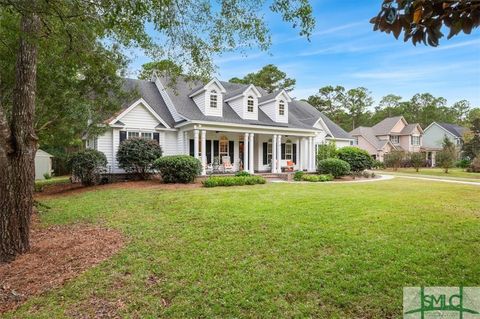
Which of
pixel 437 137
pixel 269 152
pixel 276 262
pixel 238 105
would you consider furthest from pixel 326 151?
pixel 437 137

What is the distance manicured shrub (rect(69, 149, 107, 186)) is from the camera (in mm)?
14664

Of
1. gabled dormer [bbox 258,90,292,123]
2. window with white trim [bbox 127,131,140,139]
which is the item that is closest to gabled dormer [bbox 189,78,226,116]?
gabled dormer [bbox 258,90,292,123]

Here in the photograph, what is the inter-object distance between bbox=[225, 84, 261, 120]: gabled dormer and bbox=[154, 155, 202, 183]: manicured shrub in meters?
7.26

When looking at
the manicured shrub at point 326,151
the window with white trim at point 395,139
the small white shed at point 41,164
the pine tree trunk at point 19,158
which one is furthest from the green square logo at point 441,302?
the window with white trim at point 395,139

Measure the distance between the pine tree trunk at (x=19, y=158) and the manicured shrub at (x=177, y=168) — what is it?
28.0 feet

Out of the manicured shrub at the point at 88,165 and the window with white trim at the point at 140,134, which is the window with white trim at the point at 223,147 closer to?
the window with white trim at the point at 140,134

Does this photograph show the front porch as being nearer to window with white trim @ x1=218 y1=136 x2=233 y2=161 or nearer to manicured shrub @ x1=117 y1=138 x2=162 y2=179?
window with white trim @ x1=218 y1=136 x2=233 y2=161

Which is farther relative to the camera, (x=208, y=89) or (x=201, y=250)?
(x=208, y=89)

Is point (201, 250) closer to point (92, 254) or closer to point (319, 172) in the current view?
point (92, 254)

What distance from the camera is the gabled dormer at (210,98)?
19.2m

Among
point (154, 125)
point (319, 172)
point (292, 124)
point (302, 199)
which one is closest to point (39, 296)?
point (302, 199)

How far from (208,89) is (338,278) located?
53.6 ft

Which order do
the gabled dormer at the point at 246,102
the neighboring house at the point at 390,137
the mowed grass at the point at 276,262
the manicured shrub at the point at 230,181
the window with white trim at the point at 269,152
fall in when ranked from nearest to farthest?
the mowed grass at the point at 276,262 < the manicured shrub at the point at 230,181 < the gabled dormer at the point at 246,102 < the window with white trim at the point at 269,152 < the neighboring house at the point at 390,137

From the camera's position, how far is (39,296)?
4277mm
